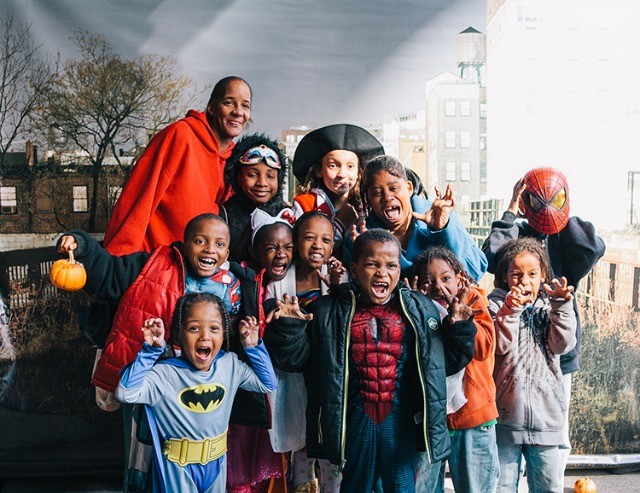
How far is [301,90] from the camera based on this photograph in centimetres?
429

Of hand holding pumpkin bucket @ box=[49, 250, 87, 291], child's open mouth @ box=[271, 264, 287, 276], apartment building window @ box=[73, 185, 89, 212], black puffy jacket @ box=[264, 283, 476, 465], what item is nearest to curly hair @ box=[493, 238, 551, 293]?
black puffy jacket @ box=[264, 283, 476, 465]

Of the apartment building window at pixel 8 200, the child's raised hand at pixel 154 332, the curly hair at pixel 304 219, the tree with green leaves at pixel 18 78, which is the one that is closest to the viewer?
the child's raised hand at pixel 154 332

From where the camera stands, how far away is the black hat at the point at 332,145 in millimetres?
3584

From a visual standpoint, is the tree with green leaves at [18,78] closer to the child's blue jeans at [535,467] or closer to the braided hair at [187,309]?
the braided hair at [187,309]

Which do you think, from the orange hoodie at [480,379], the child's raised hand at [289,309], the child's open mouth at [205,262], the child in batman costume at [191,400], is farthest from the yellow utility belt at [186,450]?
the orange hoodie at [480,379]

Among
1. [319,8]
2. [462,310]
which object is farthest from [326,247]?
[319,8]

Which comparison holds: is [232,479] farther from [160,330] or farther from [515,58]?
[515,58]

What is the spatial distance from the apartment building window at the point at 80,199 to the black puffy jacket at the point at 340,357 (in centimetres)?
189

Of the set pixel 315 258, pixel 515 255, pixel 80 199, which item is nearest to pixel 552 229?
pixel 515 255

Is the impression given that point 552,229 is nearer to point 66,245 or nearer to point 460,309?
point 460,309

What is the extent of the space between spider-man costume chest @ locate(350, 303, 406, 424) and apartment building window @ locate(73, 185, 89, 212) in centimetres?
214

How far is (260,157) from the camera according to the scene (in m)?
3.30

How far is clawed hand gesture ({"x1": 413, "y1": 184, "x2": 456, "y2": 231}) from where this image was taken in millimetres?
3188

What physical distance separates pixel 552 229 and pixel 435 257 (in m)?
0.90
